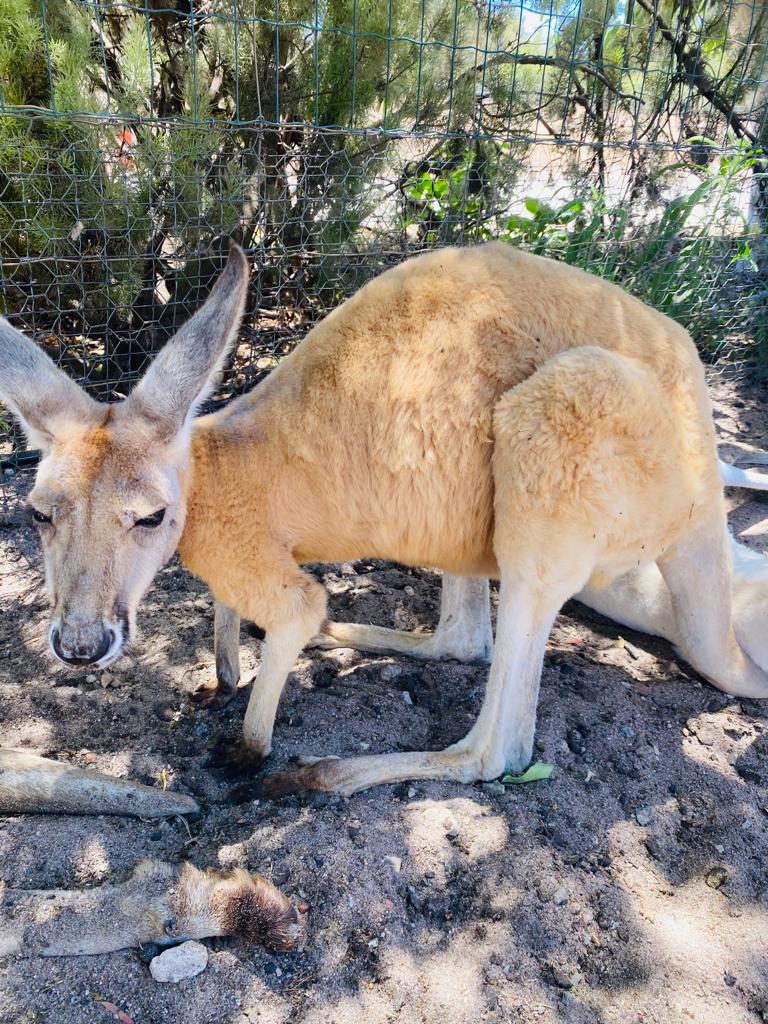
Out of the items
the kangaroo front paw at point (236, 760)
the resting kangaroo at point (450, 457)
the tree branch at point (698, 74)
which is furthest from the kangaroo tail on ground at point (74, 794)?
the tree branch at point (698, 74)

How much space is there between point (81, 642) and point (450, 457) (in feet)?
4.03

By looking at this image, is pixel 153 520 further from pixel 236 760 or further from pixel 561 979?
pixel 561 979

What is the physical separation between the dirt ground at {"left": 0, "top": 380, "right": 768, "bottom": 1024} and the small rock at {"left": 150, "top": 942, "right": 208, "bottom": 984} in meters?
0.02

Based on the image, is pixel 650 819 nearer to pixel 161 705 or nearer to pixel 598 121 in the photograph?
pixel 161 705

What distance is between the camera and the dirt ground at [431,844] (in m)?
2.00

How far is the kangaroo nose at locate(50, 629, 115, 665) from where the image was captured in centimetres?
209

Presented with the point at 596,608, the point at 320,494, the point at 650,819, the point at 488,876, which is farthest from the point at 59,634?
the point at 596,608

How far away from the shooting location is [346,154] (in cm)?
454

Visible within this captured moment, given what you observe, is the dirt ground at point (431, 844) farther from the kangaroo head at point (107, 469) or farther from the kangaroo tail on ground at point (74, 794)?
the kangaroo head at point (107, 469)

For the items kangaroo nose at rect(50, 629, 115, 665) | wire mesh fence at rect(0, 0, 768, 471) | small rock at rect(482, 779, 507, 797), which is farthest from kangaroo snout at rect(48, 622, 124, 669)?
wire mesh fence at rect(0, 0, 768, 471)

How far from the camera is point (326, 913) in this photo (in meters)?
2.19

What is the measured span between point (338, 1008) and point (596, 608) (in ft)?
7.21

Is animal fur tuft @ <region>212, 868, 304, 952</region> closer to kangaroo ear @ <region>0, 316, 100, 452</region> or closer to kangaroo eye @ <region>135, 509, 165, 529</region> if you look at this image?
kangaroo eye @ <region>135, 509, 165, 529</region>

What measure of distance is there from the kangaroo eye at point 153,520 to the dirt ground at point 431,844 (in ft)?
2.85
